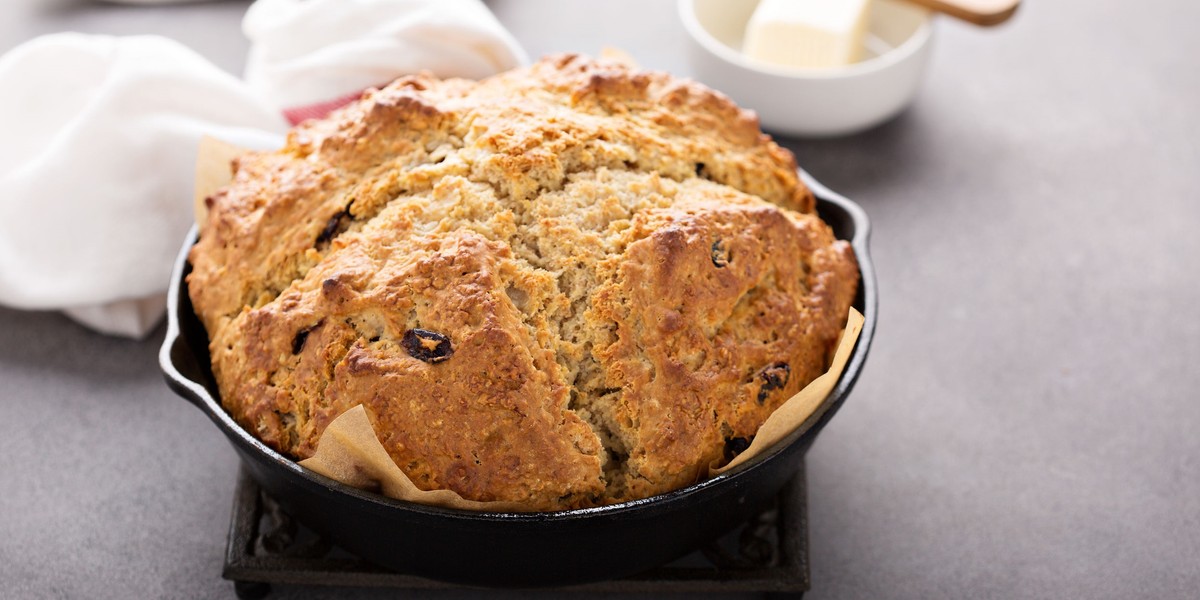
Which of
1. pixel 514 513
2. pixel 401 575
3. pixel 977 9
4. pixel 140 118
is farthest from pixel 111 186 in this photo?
pixel 977 9

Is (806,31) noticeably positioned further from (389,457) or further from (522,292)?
(389,457)

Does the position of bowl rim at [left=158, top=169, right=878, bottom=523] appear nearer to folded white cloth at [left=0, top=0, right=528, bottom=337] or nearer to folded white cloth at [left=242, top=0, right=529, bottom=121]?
folded white cloth at [left=0, top=0, right=528, bottom=337]

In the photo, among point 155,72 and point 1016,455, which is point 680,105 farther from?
point 155,72

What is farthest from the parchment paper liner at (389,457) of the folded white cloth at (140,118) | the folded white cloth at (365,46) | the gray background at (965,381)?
the folded white cloth at (365,46)

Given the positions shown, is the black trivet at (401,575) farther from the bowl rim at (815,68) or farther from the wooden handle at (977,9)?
the wooden handle at (977,9)

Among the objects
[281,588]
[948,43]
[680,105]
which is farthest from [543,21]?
[281,588]

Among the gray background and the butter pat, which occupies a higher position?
the butter pat

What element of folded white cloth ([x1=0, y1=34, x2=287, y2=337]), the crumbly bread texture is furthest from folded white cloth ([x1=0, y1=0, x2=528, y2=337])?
the crumbly bread texture
